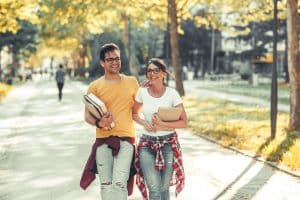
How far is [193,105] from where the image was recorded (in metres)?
26.6

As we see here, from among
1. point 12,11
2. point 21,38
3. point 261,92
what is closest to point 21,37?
point 21,38

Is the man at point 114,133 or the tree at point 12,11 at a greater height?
the tree at point 12,11

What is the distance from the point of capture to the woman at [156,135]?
19.7ft

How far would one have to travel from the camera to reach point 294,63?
15938 millimetres

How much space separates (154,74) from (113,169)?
0.96 metres

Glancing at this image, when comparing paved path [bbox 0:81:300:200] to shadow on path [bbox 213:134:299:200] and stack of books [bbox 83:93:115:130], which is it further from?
stack of books [bbox 83:93:115:130]

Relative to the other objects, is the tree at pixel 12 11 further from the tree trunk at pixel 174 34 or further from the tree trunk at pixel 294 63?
the tree trunk at pixel 294 63

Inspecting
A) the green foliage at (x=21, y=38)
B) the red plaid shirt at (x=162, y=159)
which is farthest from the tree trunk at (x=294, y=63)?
the green foliage at (x=21, y=38)

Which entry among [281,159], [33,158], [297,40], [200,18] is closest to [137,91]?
[281,159]

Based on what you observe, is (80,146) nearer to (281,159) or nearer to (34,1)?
(281,159)

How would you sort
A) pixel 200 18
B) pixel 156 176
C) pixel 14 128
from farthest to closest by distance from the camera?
pixel 200 18
pixel 14 128
pixel 156 176

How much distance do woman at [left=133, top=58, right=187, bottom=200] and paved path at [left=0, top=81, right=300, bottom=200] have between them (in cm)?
246

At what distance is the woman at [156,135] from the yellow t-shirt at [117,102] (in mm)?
116

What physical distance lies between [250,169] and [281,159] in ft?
2.93
